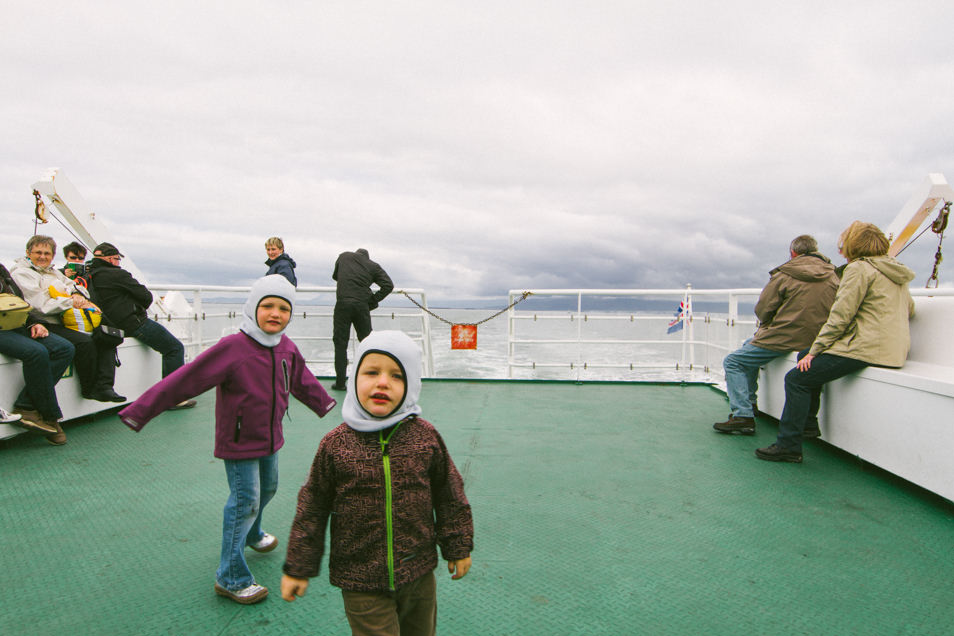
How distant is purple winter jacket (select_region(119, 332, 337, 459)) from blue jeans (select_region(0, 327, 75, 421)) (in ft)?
8.91

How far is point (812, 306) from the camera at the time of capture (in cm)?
399

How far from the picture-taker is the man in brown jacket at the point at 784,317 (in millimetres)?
3973

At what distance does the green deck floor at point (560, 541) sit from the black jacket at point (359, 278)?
214cm

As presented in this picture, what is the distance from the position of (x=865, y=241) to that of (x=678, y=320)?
3.58 meters

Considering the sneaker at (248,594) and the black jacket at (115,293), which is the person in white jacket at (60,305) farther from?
the sneaker at (248,594)

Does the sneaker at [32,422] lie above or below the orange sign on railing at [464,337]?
below

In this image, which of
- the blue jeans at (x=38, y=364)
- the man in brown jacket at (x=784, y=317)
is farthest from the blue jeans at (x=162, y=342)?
the man in brown jacket at (x=784, y=317)

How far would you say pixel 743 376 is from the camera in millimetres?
4410

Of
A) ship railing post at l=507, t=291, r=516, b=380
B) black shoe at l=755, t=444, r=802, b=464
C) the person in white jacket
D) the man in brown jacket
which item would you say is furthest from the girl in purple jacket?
ship railing post at l=507, t=291, r=516, b=380

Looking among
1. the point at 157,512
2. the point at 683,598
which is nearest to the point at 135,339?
the point at 157,512

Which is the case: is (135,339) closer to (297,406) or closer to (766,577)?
(297,406)

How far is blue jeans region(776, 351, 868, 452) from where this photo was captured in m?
3.52

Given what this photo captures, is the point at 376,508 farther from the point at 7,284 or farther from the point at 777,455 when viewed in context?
the point at 7,284

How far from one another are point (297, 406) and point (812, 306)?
447 cm
